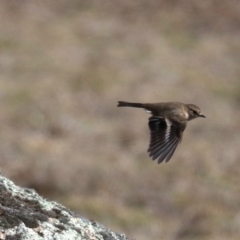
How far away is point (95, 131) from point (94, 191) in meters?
3.34

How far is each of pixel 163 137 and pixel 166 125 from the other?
0.22 meters

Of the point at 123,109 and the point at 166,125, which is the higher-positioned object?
the point at 123,109

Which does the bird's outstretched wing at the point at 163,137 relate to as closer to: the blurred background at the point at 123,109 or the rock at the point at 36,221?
the rock at the point at 36,221

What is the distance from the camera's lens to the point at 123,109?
16.5 meters

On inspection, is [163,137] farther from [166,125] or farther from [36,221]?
[36,221]

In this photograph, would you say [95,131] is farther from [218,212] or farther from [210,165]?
[218,212]

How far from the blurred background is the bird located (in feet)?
10.7

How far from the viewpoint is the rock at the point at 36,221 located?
3.47 meters

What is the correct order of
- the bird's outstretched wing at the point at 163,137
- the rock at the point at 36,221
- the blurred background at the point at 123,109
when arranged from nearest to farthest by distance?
the rock at the point at 36,221 < the bird's outstretched wing at the point at 163,137 < the blurred background at the point at 123,109

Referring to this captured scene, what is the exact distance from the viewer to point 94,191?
1152 centimetres

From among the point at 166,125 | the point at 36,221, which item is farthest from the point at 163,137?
the point at 36,221

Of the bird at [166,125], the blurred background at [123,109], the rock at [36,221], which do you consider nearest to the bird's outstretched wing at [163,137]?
the bird at [166,125]

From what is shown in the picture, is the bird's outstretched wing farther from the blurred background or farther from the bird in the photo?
the blurred background

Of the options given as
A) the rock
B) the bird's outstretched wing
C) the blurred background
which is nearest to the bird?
the bird's outstretched wing
